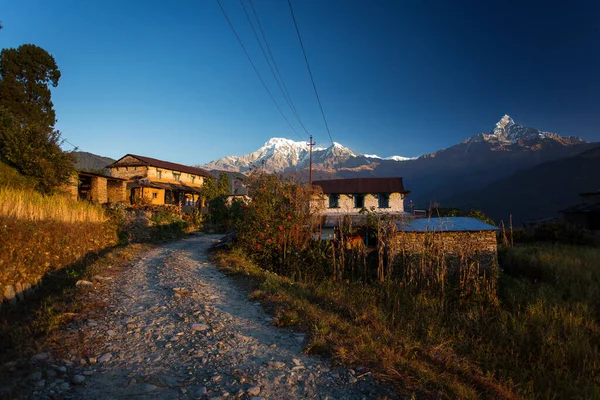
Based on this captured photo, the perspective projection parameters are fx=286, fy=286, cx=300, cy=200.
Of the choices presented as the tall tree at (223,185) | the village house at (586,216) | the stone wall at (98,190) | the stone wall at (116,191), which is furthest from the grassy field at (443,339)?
the tall tree at (223,185)

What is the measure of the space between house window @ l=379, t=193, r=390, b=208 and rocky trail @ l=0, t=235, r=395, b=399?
34.1m

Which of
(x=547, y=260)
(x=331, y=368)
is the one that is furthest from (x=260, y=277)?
(x=547, y=260)

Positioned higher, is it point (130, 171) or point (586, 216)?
point (130, 171)

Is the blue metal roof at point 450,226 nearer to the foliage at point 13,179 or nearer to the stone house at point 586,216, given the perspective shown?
the foliage at point 13,179

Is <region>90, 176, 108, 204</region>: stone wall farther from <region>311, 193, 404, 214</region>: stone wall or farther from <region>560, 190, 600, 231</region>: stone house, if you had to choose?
<region>560, 190, 600, 231</region>: stone house

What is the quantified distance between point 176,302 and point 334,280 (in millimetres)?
5307

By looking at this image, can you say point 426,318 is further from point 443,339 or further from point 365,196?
point 365,196

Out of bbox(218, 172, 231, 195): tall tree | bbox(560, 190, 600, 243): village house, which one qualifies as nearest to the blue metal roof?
bbox(560, 190, 600, 243): village house

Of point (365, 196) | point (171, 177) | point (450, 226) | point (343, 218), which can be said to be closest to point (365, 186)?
point (365, 196)

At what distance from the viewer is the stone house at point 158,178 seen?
3550cm

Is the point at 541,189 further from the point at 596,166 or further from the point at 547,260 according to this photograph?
the point at 547,260

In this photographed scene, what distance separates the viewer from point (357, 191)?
3841 cm

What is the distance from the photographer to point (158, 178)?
39.4 metres

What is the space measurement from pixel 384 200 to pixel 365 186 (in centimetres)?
314
